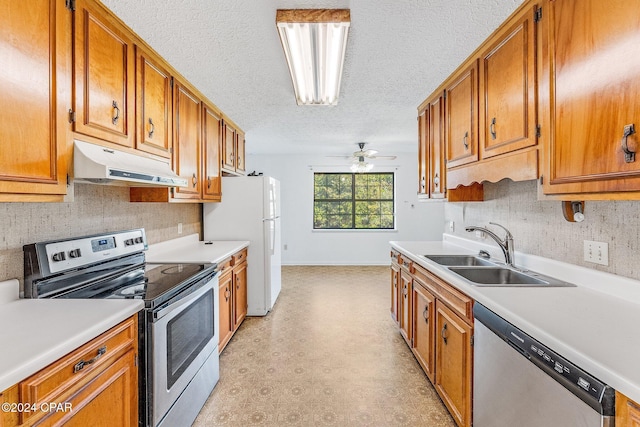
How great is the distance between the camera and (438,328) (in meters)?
1.94

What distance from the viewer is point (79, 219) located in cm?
182

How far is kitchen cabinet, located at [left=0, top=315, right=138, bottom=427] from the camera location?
34.6 inches

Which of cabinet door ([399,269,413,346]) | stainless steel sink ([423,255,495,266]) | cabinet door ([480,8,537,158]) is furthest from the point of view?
cabinet door ([399,269,413,346])

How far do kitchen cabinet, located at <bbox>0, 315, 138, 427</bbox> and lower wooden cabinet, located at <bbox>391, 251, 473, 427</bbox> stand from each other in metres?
1.61

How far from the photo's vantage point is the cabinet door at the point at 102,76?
Result: 1429 mm

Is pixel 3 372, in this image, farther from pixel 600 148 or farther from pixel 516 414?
pixel 600 148

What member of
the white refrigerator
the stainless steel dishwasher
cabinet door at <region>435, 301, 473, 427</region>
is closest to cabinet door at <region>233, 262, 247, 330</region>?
the white refrigerator

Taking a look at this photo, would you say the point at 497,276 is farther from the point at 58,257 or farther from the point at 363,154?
the point at 363,154

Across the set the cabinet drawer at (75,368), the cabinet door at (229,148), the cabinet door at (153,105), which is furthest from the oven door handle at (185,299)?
the cabinet door at (229,148)

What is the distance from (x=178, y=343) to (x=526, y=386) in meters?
1.65

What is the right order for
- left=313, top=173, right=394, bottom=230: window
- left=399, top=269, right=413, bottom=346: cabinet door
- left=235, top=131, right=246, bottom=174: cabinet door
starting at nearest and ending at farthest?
left=399, top=269, right=413, bottom=346: cabinet door → left=235, top=131, right=246, bottom=174: cabinet door → left=313, top=173, right=394, bottom=230: window

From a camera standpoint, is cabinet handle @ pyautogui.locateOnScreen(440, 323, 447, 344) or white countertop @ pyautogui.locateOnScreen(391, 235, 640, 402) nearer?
white countertop @ pyautogui.locateOnScreen(391, 235, 640, 402)

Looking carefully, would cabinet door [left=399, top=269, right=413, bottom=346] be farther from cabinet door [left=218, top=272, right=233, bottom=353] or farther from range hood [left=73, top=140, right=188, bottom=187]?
range hood [left=73, top=140, right=188, bottom=187]

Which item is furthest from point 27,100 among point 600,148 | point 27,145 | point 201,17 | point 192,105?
point 600,148
